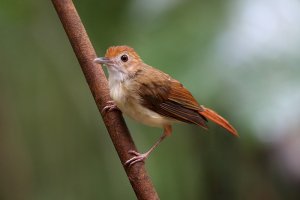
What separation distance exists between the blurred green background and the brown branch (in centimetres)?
56

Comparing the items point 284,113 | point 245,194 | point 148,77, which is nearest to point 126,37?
point 148,77

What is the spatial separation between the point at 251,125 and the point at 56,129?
1.06 m

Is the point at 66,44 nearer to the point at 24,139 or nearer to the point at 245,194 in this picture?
the point at 24,139

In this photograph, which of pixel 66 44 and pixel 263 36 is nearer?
pixel 263 36

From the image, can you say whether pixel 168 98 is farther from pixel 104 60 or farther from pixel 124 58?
pixel 104 60

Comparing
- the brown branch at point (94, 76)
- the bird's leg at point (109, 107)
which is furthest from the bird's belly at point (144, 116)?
the brown branch at point (94, 76)

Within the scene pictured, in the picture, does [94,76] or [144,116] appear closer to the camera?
[94,76]

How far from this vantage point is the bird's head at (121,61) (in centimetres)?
295

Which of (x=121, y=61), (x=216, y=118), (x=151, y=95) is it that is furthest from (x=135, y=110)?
(x=216, y=118)

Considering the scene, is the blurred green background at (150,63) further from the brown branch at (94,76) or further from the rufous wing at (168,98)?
the brown branch at (94,76)

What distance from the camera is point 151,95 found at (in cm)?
301

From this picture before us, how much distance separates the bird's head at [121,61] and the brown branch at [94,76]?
0.44 metres

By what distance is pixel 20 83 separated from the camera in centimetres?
326

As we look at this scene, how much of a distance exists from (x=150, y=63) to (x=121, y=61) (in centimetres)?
14
